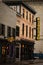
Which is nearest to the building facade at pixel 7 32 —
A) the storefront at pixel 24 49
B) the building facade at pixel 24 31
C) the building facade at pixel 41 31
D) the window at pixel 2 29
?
the window at pixel 2 29

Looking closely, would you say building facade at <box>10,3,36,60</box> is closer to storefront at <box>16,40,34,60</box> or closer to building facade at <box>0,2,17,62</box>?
storefront at <box>16,40,34,60</box>

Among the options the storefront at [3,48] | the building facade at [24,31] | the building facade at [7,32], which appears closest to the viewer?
the storefront at [3,48]

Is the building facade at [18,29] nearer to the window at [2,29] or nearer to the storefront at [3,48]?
the window at [2,29]

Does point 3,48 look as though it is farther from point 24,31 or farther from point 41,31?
point 41,31

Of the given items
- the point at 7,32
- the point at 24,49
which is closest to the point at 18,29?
the point at 24,49

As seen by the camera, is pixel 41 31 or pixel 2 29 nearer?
pixel 2 29

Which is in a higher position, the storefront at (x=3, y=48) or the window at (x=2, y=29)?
the window at (x=2, y=29)

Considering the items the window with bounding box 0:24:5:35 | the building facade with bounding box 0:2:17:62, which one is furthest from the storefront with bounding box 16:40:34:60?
the window with bounding box 0:24:5:35

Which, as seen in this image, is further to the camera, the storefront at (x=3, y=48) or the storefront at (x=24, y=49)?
the storefront at (x=24, y=49)

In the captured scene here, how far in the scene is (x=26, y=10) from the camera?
6331cm

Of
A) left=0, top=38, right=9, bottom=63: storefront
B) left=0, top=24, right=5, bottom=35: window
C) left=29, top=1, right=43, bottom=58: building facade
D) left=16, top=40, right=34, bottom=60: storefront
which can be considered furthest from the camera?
left=29, top=1, right=43, bottom=58: building facade

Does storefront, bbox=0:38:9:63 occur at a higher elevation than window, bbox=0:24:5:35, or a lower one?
lower

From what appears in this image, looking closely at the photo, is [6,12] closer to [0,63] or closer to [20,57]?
[0,63]

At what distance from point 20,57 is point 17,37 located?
4.65 meters
